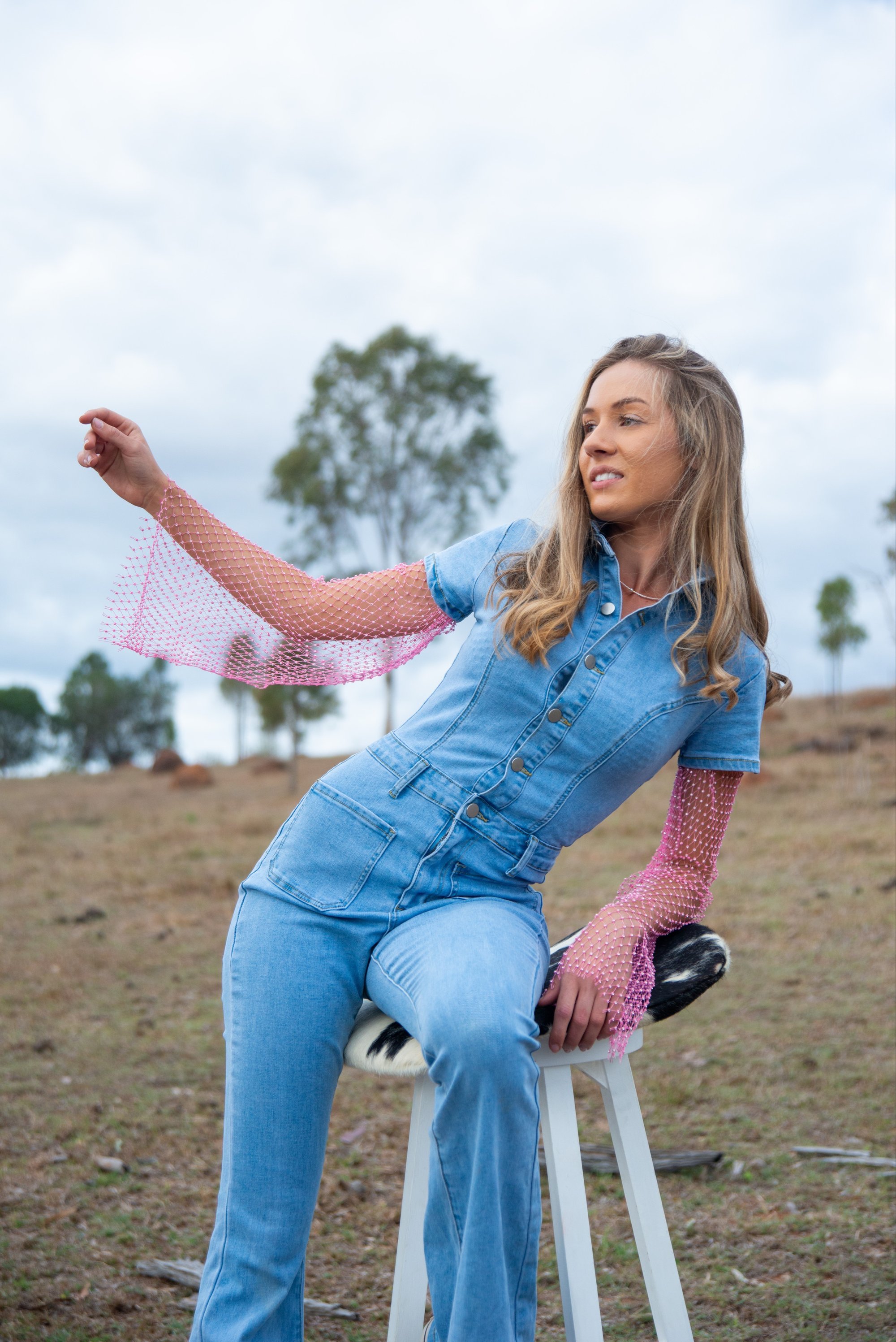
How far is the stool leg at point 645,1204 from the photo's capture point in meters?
1.89

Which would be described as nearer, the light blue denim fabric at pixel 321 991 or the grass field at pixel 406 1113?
the light blue denim fabric at pixel 321 991

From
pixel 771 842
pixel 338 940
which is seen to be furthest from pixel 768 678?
pixel 771 842

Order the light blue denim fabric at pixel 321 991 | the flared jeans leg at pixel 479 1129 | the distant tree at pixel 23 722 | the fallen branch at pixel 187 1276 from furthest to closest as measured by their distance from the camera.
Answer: the distant tree at pixel 23 722, the fallen branch at pixel 187 1276, the light blue denim fabric at pixel 321 991, the flared jeans leg at pixel 479 1129

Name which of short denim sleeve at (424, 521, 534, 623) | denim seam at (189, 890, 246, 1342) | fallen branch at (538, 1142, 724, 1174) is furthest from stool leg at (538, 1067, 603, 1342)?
fallen branch at (538, 1142, 724, 1174)

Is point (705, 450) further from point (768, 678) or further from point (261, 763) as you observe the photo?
point (261, 763)

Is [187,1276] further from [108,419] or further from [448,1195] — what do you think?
[108,419]

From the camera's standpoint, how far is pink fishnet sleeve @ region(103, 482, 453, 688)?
2105mm

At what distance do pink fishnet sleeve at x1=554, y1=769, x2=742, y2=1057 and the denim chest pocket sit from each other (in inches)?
14.5

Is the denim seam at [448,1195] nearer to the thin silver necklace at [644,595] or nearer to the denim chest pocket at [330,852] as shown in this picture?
the denim chest pocket at [330,852]

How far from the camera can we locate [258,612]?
212 centimetres

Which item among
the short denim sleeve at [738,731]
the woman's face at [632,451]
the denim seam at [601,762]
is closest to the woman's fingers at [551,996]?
the denim seam at [601,762]

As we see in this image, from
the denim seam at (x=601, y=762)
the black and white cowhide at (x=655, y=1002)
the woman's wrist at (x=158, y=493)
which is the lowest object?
the black and white cowhide at (x=655, y=1002)

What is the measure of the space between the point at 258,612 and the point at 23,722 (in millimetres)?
47465

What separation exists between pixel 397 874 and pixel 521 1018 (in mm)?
339
